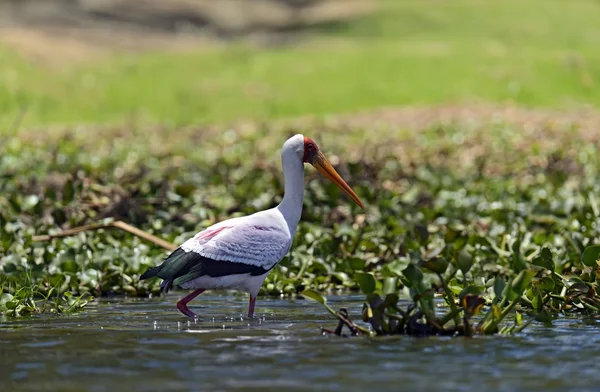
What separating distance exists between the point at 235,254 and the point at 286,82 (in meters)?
21.1

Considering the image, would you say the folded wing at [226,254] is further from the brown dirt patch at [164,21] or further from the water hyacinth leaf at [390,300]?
the brown dirt patch at [164,21]

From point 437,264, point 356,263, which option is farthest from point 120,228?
point 437,264

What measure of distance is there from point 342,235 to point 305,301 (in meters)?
1.73

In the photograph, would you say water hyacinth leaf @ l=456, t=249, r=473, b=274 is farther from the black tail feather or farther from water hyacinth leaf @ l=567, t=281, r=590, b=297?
the black tail feather

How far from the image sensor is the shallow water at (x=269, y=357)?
257 inches

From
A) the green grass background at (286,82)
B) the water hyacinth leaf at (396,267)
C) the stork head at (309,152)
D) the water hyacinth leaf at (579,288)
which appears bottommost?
the water hyacinth leaf at (579,288)

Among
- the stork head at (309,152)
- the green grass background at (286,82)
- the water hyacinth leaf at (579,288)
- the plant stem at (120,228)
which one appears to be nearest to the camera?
the water hyacinth leaf at (579,288)

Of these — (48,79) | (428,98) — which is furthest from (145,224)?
(48,79)

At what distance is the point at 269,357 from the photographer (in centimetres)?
738

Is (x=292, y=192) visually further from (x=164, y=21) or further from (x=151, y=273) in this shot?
(x=164, y=21)

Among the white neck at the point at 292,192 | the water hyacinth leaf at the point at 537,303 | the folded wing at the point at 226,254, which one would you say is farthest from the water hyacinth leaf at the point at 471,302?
the white neck at the point at 292,192

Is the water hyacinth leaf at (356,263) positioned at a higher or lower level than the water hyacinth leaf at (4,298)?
higher

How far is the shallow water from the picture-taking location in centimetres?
652

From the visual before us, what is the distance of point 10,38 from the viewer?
35531 mm
